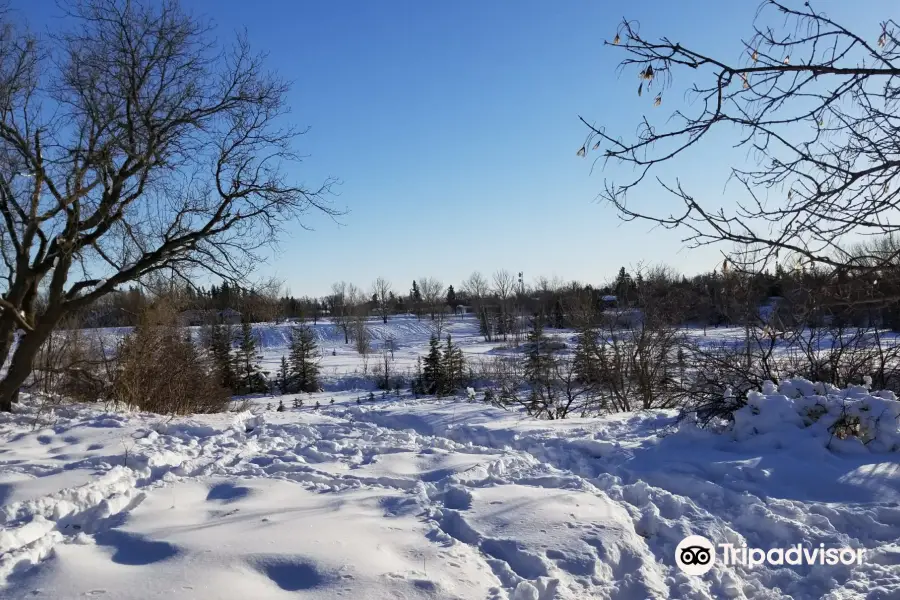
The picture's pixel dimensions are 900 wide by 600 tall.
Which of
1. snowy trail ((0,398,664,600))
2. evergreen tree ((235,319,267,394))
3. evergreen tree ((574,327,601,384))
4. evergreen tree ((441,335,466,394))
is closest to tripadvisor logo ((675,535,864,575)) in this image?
snowy trail ((0,398,664,600))

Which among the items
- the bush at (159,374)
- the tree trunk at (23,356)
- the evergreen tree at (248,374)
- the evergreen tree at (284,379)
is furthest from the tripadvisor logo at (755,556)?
the evergreen tree at (284,379)

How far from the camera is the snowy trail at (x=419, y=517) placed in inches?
129

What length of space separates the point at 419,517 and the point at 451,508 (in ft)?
1.09

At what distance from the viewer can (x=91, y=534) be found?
13.0 feet

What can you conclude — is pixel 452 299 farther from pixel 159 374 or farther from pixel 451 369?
pixel 159 374

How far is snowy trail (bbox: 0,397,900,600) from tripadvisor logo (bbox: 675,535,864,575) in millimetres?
91

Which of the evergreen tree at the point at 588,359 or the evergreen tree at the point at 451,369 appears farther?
the evergreen tree at the point at 451,369

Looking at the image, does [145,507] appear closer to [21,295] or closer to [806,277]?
[806,277]

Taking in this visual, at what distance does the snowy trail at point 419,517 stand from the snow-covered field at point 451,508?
0.06 ft

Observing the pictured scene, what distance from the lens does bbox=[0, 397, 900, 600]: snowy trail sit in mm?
3266

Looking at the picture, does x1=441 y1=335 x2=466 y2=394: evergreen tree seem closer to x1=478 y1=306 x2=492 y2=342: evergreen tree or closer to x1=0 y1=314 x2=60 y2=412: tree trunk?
x1=0 y1=314 x2=60 y2=412: tree trunk

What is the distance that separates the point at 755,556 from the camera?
3885 mm

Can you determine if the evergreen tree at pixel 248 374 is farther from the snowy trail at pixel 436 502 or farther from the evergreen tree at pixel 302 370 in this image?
the snowy trail at pixel 436 502

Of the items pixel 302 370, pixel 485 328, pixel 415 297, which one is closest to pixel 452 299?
pixel 415 297
